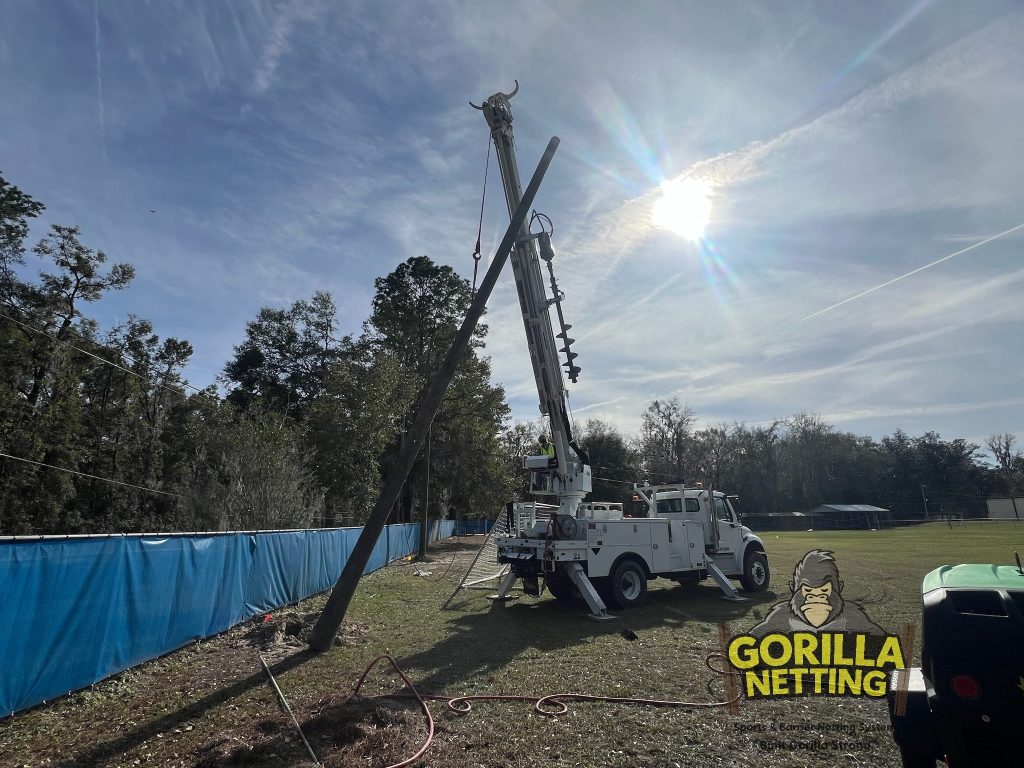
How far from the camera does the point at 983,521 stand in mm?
62406

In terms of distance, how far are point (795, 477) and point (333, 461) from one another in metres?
72.6

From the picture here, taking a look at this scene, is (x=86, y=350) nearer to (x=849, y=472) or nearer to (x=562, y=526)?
(x=562, y=526)

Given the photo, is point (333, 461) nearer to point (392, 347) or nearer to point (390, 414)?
point (390, 414)

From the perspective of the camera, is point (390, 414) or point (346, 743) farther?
point (390, 414)

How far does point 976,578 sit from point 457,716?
4.88 m

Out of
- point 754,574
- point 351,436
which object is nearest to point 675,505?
point 754,574

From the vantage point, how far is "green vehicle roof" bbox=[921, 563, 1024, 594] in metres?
2.83

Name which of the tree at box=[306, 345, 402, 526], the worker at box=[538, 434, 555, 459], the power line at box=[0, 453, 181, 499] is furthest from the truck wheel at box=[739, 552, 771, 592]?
the power line at box=[0, 453, 181, 499]

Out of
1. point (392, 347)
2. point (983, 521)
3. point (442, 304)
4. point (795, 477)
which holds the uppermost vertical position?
point (442, 304)

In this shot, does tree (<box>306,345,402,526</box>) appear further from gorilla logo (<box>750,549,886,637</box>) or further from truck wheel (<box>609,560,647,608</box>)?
gorilla logo (<box>750,549,886,637</box>)

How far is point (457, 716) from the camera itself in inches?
230

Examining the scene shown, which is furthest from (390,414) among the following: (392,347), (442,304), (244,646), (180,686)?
(180,686)

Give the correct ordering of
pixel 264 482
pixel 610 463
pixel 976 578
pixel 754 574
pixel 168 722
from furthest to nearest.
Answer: pixel 610 463 → pixel 264 482 → pixel 754 574 → pixel 168 722 → pixel 976 578

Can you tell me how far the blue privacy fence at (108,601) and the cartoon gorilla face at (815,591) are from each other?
8.22 m
